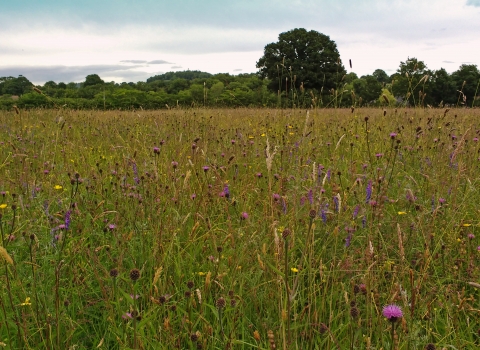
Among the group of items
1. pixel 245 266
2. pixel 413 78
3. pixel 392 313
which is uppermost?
pixel 413 78

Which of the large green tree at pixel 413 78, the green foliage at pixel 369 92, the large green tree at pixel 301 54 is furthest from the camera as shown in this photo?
the large green tree at pixel 301 54

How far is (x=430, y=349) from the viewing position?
3.38 ft

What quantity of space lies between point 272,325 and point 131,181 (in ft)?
6.14

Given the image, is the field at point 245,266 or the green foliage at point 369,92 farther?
the green foliage at point 369,92

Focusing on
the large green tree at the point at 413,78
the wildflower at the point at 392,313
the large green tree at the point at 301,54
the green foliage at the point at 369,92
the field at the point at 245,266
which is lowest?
the field at the point at 245,266

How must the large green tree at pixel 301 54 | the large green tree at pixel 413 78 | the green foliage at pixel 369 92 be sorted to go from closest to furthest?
the large green tree at pixel 413 78 < the green foliage at pixel 369 92 < the large green tree at pixel 301 54

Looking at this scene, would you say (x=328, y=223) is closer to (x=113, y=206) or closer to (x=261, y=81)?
(x=113, y=206)

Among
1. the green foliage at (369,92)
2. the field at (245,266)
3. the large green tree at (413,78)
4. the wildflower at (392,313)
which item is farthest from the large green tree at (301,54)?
the wildflower at (392,313)

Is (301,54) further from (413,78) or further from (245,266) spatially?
(245,266)

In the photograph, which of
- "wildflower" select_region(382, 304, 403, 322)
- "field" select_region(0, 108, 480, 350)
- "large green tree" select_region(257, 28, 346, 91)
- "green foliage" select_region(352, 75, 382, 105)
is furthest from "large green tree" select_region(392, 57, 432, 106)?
"large green tree" select_region(257, 28, 346, 91)

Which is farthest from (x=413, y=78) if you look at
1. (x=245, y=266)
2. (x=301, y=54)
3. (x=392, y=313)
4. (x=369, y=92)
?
(x=301, y=54)

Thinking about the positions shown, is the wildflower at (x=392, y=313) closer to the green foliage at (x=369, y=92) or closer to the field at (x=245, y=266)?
the field at (x=245, y=266)

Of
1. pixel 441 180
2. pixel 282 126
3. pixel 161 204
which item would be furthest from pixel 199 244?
pixel 282 126

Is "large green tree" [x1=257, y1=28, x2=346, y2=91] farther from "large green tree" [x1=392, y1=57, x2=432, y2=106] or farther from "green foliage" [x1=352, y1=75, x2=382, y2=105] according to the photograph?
"large green tree" [x1=392, y1=57, x2=432, y2=106]
